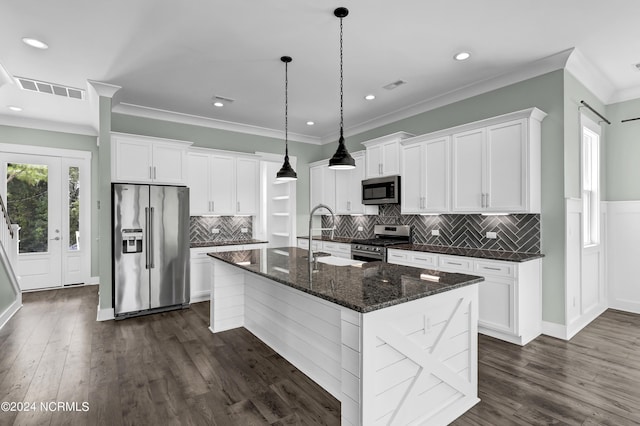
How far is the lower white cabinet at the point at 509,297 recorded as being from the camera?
3299 mm

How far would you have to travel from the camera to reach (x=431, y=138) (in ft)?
14.3

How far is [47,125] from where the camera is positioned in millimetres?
5770

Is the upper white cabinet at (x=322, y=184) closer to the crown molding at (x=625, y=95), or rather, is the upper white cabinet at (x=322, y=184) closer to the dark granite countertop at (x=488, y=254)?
the dark granite countertop at (x=488, y=254)

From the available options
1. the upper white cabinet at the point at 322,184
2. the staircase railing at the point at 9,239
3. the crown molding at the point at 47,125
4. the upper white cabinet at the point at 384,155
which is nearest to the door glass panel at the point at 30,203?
the staircase railing at the point at 9,239

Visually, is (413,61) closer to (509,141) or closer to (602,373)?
(509,141)

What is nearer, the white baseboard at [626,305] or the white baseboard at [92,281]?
the white baseboard at [626,305]

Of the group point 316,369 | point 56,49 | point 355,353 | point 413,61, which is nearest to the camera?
point 355,353

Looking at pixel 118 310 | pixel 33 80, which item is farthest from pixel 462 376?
pixel 33 80

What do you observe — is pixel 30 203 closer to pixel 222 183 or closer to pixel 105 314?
pixel 105 314

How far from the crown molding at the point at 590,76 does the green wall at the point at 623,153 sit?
0.78ft

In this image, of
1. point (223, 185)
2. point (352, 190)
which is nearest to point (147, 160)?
point (223, 185)

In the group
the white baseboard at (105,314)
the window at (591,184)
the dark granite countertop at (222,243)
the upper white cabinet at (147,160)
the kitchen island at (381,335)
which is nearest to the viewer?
the kitchen island at (381,335)

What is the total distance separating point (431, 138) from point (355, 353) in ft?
11.3

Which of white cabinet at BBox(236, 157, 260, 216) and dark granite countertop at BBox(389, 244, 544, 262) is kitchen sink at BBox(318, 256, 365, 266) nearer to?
dark granite countertop at BBox(389, 244, 544, 262)
